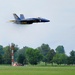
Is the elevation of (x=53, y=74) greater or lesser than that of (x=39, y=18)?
lesser

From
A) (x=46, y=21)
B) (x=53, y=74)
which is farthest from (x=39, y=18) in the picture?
(x=53, y=74)

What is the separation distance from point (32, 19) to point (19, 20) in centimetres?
314

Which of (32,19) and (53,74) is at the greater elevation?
(32,19)

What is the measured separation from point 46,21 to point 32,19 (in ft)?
16.3

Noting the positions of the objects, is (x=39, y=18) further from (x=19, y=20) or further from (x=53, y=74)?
(x=53, y=74)

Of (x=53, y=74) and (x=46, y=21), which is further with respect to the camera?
(x=46, y=21)

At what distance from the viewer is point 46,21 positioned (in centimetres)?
10894

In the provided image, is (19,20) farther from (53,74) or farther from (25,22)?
(53,74)

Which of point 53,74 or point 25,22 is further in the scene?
point 25,22

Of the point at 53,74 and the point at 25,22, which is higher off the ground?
the point at 25,22

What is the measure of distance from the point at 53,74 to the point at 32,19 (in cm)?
1323

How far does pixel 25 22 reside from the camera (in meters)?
103

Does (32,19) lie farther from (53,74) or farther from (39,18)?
(53,74)

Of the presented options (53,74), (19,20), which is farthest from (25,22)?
(53,74)
